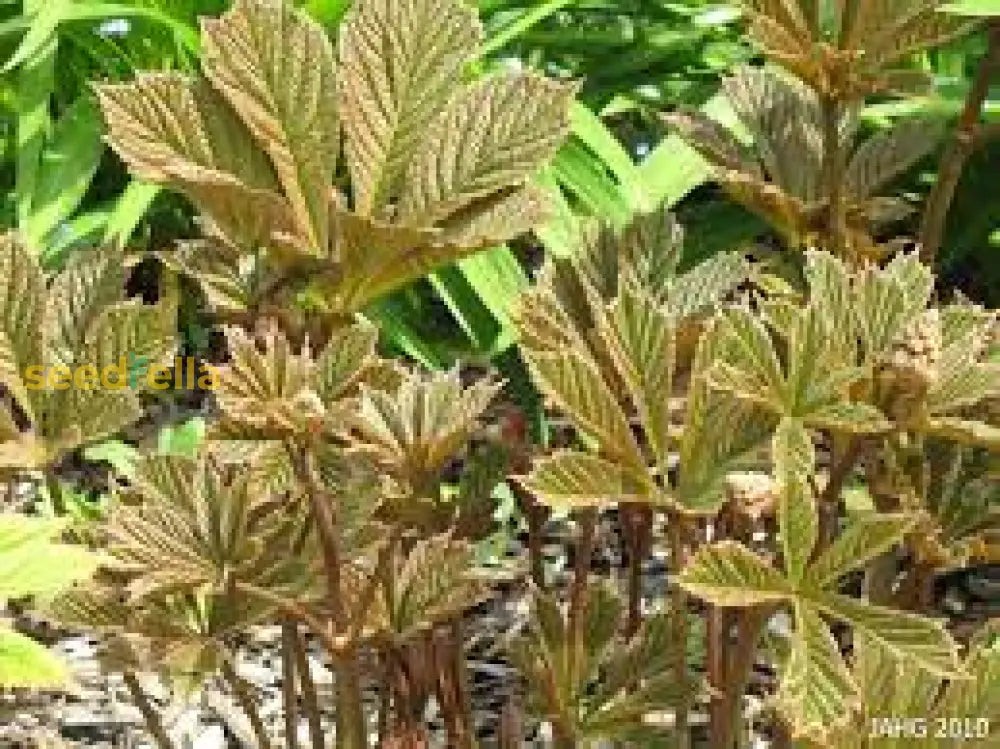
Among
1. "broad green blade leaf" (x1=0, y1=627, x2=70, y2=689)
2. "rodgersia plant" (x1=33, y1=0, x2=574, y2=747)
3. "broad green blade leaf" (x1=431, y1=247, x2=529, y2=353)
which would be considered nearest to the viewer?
"broad green blade leaf" (x1=0, y1=627, x2=70, y2=689)

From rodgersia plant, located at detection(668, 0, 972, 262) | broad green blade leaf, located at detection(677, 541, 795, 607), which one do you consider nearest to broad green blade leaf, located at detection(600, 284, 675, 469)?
broad green blade leaf, located at detection(677, 541, 795, 607)

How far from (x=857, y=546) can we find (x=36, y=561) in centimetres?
45

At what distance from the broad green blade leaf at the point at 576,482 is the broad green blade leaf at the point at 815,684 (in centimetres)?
12

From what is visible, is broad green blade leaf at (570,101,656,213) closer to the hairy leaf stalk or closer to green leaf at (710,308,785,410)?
the hairy leaf stalk

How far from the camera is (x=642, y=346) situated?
1.14 m

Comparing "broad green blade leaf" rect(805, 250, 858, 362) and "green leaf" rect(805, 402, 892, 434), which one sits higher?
"broad green blade leaf" rect(805, 250, 858, 362)

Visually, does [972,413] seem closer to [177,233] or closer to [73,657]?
[73,657]

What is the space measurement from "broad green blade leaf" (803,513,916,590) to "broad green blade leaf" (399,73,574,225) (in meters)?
0.30

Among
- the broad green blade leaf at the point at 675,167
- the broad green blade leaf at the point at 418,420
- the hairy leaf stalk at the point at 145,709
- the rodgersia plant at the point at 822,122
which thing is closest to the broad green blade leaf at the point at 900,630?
the broad green blade leaf at the point at 418,420

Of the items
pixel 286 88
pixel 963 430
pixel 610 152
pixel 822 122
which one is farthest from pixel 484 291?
pixel 963 430

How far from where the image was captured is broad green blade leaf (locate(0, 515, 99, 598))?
3.14ft

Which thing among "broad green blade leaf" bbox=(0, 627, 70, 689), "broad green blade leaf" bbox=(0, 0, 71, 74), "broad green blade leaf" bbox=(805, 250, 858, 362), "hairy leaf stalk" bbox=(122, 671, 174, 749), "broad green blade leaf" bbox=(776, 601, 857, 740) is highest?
"broad green blade leaf" bbox=(0, 0, 71, 74)

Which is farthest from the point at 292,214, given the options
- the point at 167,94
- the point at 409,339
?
the point at 409,339

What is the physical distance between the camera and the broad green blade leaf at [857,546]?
1.07 m
